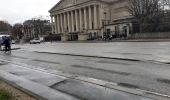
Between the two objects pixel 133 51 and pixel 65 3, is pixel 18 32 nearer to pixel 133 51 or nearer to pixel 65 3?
pixel 65 3

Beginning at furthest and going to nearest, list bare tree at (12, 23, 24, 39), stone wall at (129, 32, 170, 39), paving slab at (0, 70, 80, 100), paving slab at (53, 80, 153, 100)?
1. bare tree at (12, 23, 24, 39)
2. stone wall at (129, 32, 170, 39)
3. paving slab at (0, 70, 80, 100)
4. paving slab at (53, 80, 153, 100)

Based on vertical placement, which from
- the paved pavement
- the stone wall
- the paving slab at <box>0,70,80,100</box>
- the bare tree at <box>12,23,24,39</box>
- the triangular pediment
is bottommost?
the paving slab at <box>0,70,80,100</box>

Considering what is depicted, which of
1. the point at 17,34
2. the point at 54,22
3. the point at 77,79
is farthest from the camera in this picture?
the point at 17,34

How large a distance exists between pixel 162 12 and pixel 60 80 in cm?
4916

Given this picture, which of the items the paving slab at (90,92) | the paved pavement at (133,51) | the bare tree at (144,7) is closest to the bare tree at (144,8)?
the bare tree at (144,7)

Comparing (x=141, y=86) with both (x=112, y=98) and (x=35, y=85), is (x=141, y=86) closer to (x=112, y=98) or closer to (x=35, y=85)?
(x=112, y=98)

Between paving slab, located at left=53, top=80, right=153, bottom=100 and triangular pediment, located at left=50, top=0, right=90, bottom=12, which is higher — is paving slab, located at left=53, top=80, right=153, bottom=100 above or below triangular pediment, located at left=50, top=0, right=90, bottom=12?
below

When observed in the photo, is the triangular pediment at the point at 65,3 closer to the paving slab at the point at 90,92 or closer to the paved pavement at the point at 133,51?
the paved pavement at the point at 133,51

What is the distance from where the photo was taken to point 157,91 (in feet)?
26.9

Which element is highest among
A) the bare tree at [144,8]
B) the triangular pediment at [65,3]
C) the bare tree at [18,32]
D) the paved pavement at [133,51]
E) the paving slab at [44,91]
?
the triangular pediment at [65,3]

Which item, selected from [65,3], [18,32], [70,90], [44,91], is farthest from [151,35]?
[18,32]

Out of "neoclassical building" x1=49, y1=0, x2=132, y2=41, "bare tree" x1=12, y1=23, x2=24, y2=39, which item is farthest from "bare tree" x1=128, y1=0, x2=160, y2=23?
"bare tree" x1=12, y1=23, x2=24, y2=39

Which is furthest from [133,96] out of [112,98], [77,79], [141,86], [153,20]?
[153,20]

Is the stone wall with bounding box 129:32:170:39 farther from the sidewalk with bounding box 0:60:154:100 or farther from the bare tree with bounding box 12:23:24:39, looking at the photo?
the bare tree with bounding box 12:23:24:39
